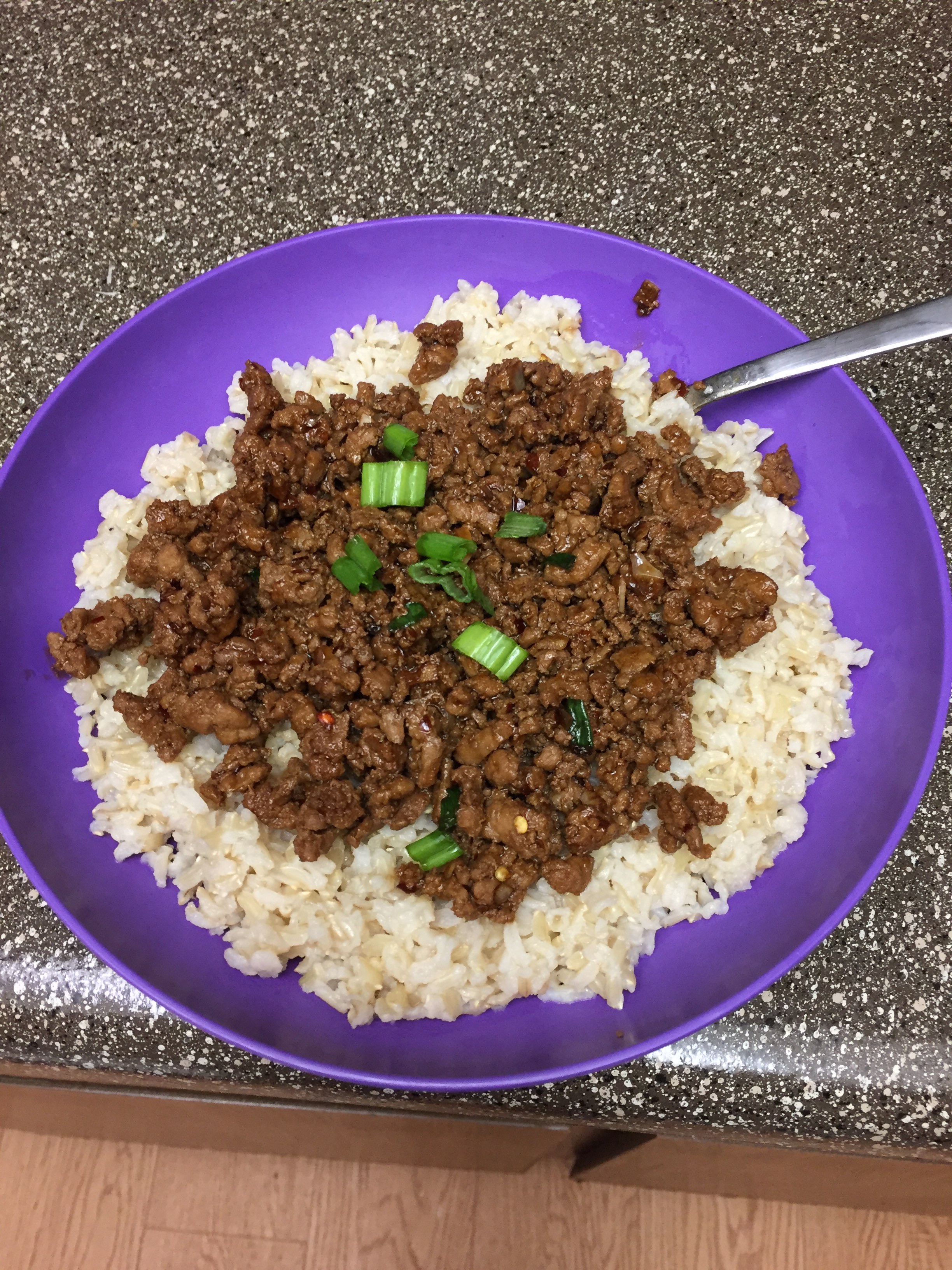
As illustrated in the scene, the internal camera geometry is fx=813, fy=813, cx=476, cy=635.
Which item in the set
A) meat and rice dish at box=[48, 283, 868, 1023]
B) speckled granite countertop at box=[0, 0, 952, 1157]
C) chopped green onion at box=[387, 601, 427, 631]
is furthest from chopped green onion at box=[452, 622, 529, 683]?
speckled granite countertop at box=[0, 0, 952, 1157]

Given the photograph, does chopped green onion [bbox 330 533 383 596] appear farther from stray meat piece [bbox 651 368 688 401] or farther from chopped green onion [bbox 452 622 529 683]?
stray meat piece [bbox 651 368 688 401]

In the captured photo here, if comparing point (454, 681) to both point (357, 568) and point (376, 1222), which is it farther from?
point (376, 1222)

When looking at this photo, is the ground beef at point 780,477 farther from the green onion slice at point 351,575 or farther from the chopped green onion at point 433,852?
the chopped green onion at point 433,852

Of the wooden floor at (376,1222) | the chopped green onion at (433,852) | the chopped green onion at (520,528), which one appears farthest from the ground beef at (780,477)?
the wooden floor at (376,1222)

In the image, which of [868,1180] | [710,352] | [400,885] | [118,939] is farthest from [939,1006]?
[118,939]

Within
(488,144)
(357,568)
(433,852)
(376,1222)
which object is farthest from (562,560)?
(376,1222)

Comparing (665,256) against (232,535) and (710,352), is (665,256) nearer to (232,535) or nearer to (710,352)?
(710,352)
